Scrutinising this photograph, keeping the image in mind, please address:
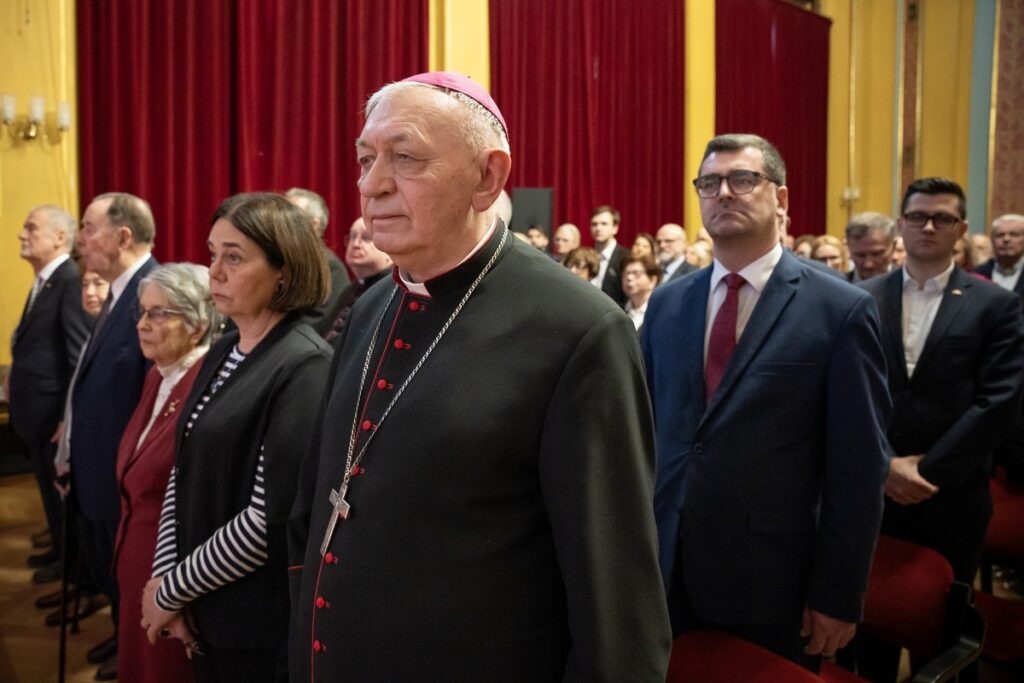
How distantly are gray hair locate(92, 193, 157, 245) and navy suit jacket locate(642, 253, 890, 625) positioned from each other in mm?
2503

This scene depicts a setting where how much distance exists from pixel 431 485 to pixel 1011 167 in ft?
42.9

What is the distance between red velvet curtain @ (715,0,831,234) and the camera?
1208 cm

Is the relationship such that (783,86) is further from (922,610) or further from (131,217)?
(922,610)

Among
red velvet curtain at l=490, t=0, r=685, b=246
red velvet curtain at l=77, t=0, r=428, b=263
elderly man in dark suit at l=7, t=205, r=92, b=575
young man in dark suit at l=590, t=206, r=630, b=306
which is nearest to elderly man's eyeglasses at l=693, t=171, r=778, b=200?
elderly man in dark suit at l=7, t=205, r=92, b=575

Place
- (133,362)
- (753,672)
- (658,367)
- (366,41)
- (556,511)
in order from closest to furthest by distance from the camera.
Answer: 1. (556,511)
2. (753,672)
3. (658,367)
4. (133,362)
5. (366,41)

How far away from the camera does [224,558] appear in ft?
6.81

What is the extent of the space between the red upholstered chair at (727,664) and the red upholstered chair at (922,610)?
435mm

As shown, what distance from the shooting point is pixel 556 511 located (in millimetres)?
1292

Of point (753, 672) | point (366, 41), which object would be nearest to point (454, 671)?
point (753, 672)

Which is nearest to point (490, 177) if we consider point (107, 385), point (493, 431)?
point (493, 431)

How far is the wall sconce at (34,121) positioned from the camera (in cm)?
615

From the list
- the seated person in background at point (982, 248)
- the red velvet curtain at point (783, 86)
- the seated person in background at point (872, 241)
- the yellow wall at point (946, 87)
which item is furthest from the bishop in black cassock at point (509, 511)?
the yellow wall at point (946, 87)

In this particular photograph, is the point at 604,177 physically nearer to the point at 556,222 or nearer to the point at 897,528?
the point at 556,222

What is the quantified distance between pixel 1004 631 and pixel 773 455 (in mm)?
1592
